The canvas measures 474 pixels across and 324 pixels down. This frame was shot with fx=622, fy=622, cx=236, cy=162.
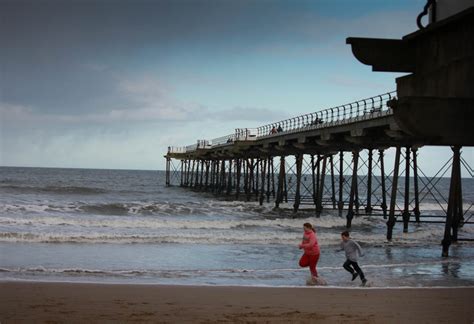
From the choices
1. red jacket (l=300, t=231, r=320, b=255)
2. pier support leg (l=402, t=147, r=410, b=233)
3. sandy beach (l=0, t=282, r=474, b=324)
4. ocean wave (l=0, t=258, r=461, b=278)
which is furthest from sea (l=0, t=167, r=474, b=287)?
sandy beach (l=0, t=282, r=474, b=324)

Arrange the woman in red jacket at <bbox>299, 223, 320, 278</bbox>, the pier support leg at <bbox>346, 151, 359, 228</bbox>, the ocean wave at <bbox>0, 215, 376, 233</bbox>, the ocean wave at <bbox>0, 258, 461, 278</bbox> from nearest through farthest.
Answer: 1. the woman in red jacket at <bbox>299, 223, 320, 278</bbox>
2. the ocean wave at <bbox>0, 258, 461, 278</bbox>
3. the ocean wave at <bbox>0, 215, 376, 233</bbox>
4. the pier support leg at <bbox>346, 151, 359, 228</bbox>

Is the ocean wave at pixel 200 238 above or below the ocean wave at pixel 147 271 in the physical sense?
above

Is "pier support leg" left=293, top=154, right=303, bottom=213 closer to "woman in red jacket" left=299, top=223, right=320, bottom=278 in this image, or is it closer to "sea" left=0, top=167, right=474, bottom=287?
"sea" left=0, top=167, right=474, bottom=287

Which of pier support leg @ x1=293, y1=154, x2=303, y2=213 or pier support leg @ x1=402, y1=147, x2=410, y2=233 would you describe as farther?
pier support leg @ x1=293, y1=154, x2=303, y2=213

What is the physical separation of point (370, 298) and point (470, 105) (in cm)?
491

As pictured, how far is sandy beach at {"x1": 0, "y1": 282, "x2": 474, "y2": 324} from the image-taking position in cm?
743

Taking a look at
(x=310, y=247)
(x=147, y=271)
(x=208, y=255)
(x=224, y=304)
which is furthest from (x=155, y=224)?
(x=224, y=304)

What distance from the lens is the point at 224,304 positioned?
8.64 meters

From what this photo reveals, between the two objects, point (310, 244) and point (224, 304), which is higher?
point (310, 244)

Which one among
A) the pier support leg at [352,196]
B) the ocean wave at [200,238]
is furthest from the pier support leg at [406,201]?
the pier support leg at [352,196]

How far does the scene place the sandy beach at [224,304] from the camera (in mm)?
7430

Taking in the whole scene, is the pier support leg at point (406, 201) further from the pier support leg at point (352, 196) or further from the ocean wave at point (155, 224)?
the ocean wave at point (155, 224)

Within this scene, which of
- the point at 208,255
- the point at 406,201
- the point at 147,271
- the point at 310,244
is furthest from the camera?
the point at 406,201

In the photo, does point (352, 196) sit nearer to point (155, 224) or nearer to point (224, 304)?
point (155, 224)
